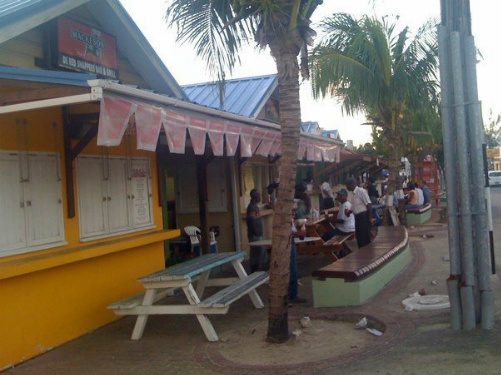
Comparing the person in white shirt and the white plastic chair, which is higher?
the person in white shirt

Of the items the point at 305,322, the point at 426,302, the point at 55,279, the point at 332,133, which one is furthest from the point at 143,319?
the point at 332,133

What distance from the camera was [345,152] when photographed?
57.4 feet

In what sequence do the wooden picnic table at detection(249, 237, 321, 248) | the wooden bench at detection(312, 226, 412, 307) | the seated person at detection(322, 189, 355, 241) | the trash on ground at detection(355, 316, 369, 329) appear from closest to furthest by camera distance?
the trash on ground at detection(355, 316, 369, 329), the wooden bench at detection(312, 226, 412, 307), the wooden picnic table at detection(249, 237, 321, 248), the seated person at detection(322, 189, 355, 241)

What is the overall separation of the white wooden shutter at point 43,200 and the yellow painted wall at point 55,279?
0.10m

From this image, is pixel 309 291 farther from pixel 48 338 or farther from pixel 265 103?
pixel 265 103

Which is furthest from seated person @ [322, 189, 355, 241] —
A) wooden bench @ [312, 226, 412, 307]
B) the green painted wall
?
the green painted wall

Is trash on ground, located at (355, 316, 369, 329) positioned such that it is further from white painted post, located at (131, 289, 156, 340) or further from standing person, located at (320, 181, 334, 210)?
standing person, located at (320, 181, 334, 210)

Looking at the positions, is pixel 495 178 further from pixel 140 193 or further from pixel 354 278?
pixel 140 193

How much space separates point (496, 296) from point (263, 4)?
454 cm

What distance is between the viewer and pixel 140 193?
8.24 m

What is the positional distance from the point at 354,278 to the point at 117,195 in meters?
3.27

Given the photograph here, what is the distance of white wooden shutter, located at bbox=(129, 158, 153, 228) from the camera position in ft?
26.4

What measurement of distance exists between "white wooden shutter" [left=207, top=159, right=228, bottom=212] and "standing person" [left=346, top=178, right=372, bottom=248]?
2775mm

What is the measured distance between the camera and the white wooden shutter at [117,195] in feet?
24.7
